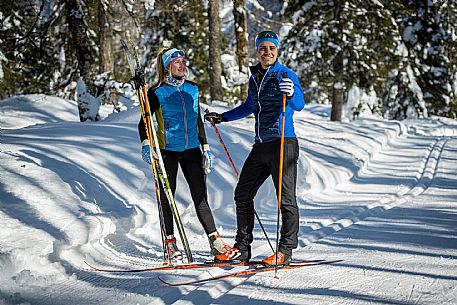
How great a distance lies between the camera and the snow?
413 centimetres

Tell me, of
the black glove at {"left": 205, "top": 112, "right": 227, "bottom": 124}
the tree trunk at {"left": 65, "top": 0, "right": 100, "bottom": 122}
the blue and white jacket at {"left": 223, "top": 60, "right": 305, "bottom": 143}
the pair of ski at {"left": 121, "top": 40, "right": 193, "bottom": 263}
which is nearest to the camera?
the blue and white jacket at {"left": 223, "top": 60, "right": 305, "bottom": 143}

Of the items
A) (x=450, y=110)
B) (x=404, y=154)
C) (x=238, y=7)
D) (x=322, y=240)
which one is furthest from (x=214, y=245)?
(x=450, y=110)

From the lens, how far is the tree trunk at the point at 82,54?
32.0ft

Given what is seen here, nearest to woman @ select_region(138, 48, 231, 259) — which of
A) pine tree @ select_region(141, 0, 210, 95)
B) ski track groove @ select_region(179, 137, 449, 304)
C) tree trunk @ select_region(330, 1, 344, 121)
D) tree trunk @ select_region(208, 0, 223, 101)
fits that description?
ski track groove @ select_region(179, 137, 449, 304)

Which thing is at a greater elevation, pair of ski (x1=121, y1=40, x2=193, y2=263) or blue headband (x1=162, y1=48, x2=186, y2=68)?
blue headband (x1=162, y1=48, x2=186, y2=68)

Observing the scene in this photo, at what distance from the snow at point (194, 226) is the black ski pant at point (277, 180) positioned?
0.39 meters

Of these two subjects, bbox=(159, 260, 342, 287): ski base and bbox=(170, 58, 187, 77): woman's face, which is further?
bbox=(170, 58, 187, 77): woman's face

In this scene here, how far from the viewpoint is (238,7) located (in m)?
15.0

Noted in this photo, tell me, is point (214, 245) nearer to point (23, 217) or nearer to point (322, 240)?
point (322, 240)

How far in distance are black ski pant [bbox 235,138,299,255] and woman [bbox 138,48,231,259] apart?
0.41 m

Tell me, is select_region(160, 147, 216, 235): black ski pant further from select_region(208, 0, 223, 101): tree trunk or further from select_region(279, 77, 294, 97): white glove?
select_region(208, 0, 223, 101): tree trunk

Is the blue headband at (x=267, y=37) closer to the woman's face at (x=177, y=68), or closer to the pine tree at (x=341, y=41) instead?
the woman's face at (x=177, y=68)

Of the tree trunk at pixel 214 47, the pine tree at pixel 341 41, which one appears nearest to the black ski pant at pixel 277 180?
the tree trunk at pixel 214 47

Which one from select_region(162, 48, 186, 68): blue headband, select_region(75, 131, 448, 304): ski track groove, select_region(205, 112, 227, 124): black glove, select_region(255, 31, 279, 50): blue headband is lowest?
select_region(75, 131, 448, 304): ski track groove
